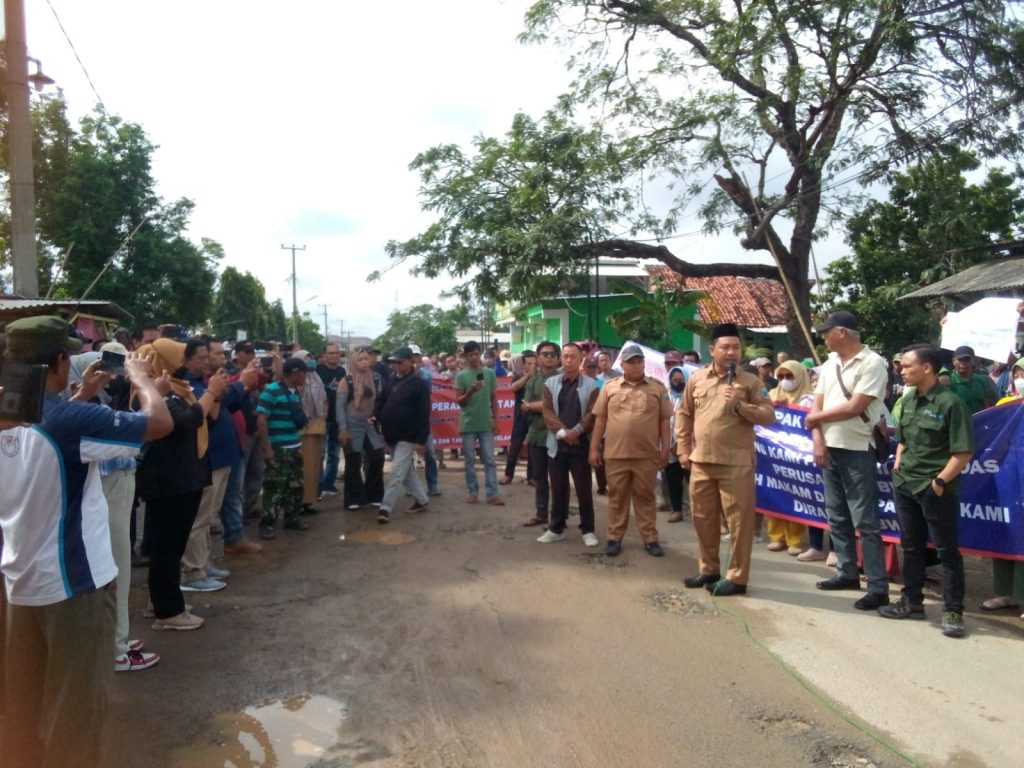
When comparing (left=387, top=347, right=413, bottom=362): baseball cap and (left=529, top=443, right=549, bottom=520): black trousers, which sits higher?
(left=387, top=347, right=413, bottom=362): baseball cap

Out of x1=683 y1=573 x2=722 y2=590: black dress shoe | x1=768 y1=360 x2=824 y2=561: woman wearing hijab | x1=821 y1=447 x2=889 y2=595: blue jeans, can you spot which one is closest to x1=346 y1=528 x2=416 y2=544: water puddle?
x1=683 y1=573 x2=722 y2=590: black dress shoe

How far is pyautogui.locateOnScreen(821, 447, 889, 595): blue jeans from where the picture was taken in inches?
209

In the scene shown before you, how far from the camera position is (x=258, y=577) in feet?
19.8

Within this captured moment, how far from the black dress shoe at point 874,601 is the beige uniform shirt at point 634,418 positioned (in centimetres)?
192

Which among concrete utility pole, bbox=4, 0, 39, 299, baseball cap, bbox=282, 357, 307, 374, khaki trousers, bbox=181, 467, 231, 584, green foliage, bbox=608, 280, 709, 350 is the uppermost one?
concrete utility pole, bbox=4, 0, 39, 299

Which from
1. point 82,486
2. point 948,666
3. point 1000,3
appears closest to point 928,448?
point 948,666

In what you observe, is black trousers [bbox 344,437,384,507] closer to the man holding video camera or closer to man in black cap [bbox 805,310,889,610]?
man in black cap [bbox 805,310,889,610]

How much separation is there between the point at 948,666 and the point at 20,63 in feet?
35.0

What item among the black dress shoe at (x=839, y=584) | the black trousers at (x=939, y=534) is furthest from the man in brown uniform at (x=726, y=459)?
the black trousers at (x=939, y=534)

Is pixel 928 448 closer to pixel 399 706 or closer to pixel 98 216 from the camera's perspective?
pixel 399 706

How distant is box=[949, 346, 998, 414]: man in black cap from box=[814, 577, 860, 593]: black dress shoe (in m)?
2.60

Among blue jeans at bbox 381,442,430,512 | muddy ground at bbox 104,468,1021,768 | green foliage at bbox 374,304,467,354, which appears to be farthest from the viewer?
green foliage at bbox 374,304,467,354

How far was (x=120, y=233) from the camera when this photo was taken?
25.0 m

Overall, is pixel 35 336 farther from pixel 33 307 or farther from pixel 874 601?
pixel 33 307
